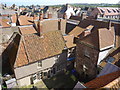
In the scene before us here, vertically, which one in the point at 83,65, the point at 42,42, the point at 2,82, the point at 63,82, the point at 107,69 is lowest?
the point at 63,82

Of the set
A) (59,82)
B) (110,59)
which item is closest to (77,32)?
(110,59)

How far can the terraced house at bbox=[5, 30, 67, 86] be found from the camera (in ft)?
56.2

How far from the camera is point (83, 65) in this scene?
19.5 meters

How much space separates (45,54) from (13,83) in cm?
654

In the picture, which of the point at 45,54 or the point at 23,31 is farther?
the point at 23,31

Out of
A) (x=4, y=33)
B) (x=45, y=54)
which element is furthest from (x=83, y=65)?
(x=4, y=33)

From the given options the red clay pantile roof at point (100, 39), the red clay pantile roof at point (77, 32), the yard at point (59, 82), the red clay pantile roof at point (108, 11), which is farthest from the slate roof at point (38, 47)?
the red clay pantile roof at point (108, 11)

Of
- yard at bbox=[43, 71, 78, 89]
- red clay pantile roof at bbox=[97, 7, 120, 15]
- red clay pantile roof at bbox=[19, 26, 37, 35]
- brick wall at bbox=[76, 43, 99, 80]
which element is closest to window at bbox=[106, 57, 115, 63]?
brick wall at bbox=[76, 43, 99, 80]

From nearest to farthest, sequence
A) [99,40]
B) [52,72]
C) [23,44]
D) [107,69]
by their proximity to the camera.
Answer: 1. [107,69]
2. [99,40]
3. [23,44]
4. [52,72]

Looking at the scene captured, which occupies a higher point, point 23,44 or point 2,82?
point 23,44

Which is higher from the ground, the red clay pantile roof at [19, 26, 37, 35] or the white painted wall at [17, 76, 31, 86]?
the red clay pantile roof at [19, 26, 37, 35]

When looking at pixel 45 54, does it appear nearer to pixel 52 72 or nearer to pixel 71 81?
pixel 52 72

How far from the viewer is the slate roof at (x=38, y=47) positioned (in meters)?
17.2

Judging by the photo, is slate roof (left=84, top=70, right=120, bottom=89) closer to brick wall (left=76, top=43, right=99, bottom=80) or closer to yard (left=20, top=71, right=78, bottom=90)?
brick wall (left=76, top=43, right=99, bottom=80)
